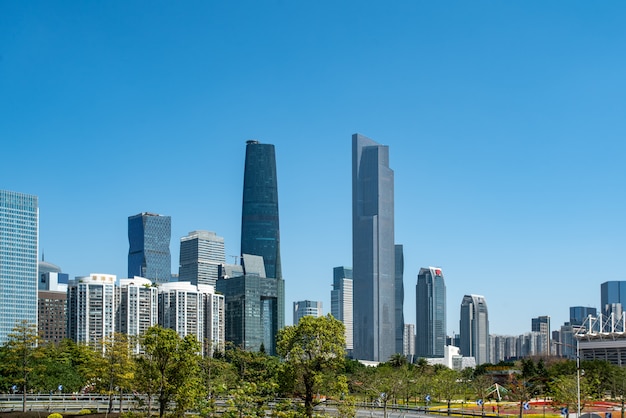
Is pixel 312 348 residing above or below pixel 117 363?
above

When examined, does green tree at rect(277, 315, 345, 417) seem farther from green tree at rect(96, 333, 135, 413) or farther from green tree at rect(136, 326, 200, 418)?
green tree at rect(96, 333, 135, 413)

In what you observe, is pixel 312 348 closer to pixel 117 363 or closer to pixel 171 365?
pixel 171 365

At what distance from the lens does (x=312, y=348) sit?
156 ft

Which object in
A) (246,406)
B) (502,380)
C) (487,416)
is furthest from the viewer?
(502,380)

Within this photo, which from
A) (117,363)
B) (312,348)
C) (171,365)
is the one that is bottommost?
(117,363)

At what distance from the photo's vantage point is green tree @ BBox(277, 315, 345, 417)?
47.5m

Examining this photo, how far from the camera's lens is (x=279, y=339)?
49.6 meters

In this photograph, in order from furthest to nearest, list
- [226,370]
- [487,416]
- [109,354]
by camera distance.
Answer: [226,370] < [487,416] < [109,354]

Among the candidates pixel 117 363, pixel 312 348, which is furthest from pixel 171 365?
pixel 117 363

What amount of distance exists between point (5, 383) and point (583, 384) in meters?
77.4

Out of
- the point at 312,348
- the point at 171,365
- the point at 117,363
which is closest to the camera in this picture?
the point at 312,348

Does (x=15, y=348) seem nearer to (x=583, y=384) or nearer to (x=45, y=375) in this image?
(x=45, y=375)

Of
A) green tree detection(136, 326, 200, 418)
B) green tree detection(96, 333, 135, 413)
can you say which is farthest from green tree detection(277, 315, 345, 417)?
green tree detection(96, 333, 135, 413)

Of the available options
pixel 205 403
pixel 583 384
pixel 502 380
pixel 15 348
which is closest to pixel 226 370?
pixel 15 348
